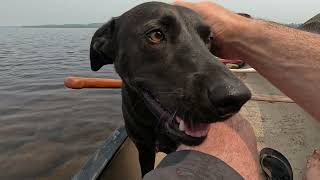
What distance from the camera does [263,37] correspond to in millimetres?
2961

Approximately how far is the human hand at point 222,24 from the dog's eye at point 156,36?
56 centimetres

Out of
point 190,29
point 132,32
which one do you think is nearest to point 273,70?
point 190,29

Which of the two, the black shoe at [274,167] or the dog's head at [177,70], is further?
the black shoe at [274,167]

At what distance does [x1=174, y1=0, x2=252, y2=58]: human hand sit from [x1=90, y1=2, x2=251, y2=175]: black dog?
0.12 metres

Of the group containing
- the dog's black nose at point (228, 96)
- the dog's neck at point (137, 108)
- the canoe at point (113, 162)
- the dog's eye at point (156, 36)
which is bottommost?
the canoe at point (113, 162)

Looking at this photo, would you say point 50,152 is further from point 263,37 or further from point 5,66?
point 5,66

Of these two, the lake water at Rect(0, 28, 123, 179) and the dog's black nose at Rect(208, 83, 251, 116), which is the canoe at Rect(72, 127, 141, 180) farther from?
the dog's black nose at Rect(208, 83, 251, 116)

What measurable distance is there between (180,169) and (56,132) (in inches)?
291

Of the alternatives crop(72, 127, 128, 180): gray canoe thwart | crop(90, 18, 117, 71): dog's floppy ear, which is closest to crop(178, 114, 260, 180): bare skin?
crop(72, 127, 128, 180): gray canoe thwart

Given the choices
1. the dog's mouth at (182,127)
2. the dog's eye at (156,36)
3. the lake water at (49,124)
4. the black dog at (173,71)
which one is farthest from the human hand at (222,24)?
the lake water at (49,124)

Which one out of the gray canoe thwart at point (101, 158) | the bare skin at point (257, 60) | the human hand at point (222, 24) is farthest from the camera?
the gray canoe thwart at point (101, 158)

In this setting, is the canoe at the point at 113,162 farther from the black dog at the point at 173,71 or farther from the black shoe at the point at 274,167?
the black shoe at the point at 274,167

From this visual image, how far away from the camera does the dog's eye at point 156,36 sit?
286cm

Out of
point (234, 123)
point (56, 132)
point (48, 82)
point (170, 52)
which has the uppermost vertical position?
point (170, 52)
